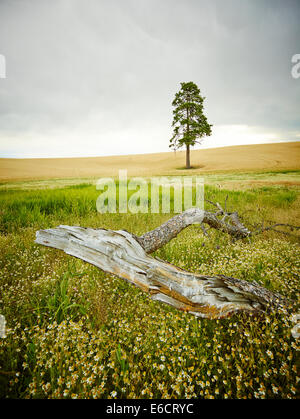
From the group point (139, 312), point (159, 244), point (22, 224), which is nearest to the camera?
point (139, 312)

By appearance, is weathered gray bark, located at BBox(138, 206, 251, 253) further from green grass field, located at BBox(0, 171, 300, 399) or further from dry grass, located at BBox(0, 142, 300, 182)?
dry grass, located at BBox(0, 142, 300, 182)

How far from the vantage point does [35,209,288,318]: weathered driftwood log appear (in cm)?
214

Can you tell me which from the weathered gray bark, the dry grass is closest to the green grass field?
the weathered gray bark

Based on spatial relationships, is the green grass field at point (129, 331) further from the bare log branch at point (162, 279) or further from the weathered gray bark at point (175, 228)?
the weathered gray bark at point (175, 228)

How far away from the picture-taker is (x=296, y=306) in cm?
220

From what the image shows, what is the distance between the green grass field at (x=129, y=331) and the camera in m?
1.57

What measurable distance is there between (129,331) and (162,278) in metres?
0.70

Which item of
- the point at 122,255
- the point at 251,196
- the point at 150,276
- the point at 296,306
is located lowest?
the point at 296,306

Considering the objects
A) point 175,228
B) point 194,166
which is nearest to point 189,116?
point 194,166

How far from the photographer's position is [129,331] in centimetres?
199

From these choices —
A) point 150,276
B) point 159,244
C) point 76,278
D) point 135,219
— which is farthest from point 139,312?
point 135,219

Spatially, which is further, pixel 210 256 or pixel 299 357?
pixel 210 256
